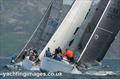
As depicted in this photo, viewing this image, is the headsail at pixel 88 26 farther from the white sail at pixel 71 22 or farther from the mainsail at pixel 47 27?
the mainsail at pixel 47 27

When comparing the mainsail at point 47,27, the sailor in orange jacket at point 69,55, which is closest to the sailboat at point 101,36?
the sailor in orange jacket at point 69,55

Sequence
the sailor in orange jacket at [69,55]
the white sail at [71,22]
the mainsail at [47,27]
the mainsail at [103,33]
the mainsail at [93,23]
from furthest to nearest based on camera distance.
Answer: the mainsail at [47,27] → the white sail at [71,22] → the mainsail at [93,23] → the sailor in orange jacket at [69,55] → the mainsail at [103,33]

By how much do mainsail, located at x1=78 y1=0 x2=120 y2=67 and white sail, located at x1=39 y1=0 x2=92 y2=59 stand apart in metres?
4.42

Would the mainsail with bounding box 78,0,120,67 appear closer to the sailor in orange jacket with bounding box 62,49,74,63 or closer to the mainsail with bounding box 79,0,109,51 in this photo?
the mainsail with bounding box 79,0,109,51

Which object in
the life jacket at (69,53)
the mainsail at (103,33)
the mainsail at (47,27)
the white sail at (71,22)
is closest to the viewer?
the mainsail at (103,33)

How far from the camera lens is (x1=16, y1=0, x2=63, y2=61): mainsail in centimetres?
4981

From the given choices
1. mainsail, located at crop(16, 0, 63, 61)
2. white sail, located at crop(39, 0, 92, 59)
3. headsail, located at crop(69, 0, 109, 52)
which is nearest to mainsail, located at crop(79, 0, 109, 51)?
headsail, located at crop(69, 0, 109, 52)

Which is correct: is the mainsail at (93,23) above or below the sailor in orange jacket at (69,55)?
above

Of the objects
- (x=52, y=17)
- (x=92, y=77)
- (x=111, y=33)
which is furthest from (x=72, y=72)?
(x=52, y=17)

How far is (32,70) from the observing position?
1802 inches

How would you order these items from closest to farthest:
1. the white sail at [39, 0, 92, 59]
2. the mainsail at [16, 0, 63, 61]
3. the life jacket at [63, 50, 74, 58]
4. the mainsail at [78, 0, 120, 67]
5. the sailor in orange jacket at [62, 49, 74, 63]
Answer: the mainsail at [78, 0, 120, 67]
the sailor in orange jacket at [62, 49, 74, 63]
the life jacket at [63, 50, 74, 58]
the white sail at [39, 0, 92, 59]
the mainsail at [16, 0, 63, 61]

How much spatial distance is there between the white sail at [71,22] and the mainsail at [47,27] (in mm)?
2716

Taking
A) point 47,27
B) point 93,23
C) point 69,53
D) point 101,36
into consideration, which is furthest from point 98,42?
point 47,27

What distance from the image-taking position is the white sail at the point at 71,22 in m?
45.9
